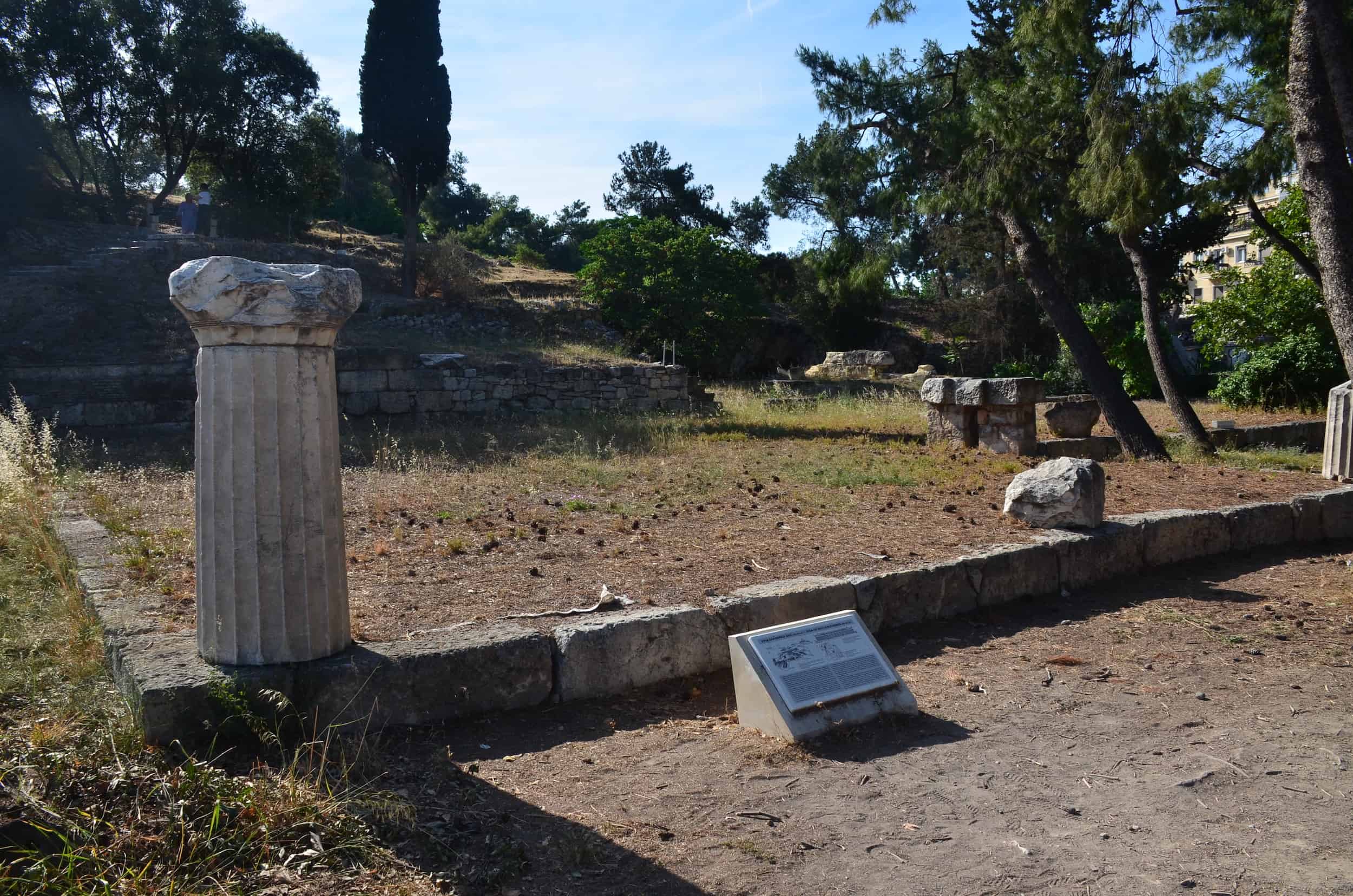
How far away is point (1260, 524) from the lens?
24.4 ft

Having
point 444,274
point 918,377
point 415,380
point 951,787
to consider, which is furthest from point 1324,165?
point 444,274

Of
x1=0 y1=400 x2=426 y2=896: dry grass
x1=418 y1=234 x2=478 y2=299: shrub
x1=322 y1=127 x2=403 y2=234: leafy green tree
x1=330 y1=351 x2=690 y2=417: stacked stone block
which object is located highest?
x1=322 y1=127 x2=403 y2=234: leafy green tree

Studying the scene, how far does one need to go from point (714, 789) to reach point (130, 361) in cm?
1345

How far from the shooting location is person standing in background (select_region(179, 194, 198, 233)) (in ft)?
79.2

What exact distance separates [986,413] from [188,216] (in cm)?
2074

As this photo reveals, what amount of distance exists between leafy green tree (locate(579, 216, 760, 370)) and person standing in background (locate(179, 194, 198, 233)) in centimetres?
997

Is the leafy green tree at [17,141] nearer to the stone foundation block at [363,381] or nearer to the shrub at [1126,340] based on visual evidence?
the stone foundation block at [363,381]

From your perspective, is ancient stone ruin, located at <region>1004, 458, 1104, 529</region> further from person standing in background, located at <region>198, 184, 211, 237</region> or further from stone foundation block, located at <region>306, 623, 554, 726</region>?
person standing in background, located at <region>198, 184, 211, 237</region>

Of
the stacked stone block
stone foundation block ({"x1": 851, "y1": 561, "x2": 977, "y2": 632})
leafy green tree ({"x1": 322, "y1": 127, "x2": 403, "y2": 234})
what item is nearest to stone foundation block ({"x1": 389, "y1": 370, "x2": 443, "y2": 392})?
the stacked stone block

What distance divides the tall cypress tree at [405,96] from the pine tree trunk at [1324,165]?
830 inches

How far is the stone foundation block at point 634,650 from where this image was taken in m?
4.31

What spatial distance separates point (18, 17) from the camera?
23.6m

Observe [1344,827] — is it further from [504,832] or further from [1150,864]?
[504,832]

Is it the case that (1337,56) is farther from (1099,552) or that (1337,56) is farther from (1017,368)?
(1017,368)
